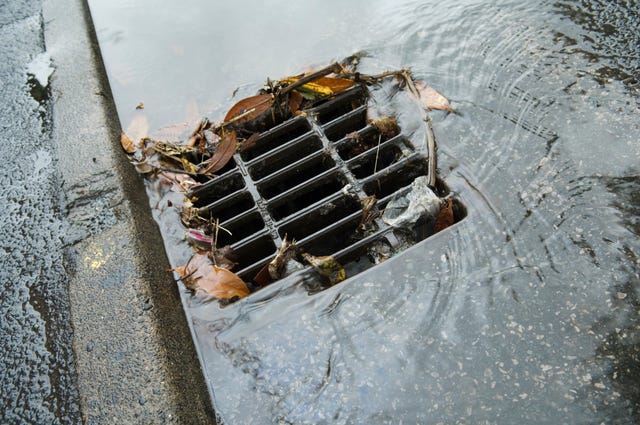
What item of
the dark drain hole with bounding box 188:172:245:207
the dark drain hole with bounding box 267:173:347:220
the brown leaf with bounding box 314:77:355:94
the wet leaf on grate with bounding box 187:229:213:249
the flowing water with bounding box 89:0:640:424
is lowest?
the flowing water with bounding box 89:0:640:424

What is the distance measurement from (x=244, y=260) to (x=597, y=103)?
1700 mm

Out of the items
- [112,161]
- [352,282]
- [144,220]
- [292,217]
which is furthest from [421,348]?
[112,161]

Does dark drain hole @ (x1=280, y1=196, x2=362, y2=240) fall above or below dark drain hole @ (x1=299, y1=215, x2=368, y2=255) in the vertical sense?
above

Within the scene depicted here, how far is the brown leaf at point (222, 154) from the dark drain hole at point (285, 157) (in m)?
0.13

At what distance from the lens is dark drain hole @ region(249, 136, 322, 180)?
2.33 m

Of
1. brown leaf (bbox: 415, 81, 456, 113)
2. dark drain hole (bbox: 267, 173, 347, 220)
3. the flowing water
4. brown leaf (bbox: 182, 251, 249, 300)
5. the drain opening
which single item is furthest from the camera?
brown leaf (bbox: 415, 81, 456, 113)

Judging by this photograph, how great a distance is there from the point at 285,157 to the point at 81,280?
1043mm

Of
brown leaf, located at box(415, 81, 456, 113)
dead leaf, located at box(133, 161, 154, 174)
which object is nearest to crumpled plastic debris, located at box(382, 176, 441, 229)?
brown leaf, located at box(415, 81, 456, 113)

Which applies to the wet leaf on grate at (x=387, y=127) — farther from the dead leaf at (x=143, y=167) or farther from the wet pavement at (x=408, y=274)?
the dead leaf at (x=143, y=167)

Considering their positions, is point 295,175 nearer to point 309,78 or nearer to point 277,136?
point 277,136

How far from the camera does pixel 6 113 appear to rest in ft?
Answer: 9.17

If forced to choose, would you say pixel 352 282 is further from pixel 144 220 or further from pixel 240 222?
pixel 144 220

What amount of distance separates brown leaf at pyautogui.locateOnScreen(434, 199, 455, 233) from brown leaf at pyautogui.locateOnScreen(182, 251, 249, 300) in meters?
0.81

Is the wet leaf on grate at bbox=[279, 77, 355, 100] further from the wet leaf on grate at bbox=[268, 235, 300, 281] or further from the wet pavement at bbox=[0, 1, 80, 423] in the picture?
the wet pavement at bbox=[0, 1, 80, 423]
